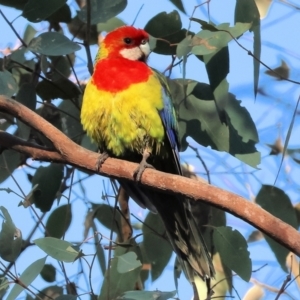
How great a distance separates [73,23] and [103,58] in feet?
0.70

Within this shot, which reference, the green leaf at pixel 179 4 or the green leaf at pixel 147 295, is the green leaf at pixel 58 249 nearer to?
the green leaf at pixel 147 295

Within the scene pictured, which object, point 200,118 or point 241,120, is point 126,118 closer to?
point 200,118

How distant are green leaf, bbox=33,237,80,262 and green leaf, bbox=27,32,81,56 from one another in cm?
62

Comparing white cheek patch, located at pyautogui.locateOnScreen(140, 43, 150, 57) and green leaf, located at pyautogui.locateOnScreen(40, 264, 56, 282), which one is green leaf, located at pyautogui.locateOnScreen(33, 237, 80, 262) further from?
white cheek patch, located at pyautogui.locateOnScreen(140, 43, 150, 57)

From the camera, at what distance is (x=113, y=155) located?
2289 millimetres

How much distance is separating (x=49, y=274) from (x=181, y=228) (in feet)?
1.90

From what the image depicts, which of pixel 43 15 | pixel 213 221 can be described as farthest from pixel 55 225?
pixel 43 15

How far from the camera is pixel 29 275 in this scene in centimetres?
177

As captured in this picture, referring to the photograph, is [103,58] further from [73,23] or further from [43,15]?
[43,15]

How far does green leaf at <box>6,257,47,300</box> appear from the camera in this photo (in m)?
1.75

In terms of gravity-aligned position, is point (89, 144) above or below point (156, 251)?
above

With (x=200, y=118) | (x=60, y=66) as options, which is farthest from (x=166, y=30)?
(x=60, y=66)

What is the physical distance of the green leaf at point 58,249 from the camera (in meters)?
1.76

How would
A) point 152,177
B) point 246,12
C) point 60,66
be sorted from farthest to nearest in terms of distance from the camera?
point 60,66
point 246,12
point 152,177
